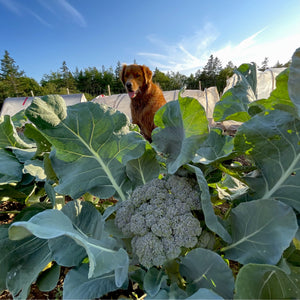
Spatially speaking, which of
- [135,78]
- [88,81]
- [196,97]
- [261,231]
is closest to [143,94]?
[135,78]

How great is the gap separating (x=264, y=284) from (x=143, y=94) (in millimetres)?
2926

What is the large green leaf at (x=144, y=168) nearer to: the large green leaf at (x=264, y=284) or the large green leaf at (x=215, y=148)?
the large green leaf at (x=215, y=148)

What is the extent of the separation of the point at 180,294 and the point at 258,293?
164 millimetres

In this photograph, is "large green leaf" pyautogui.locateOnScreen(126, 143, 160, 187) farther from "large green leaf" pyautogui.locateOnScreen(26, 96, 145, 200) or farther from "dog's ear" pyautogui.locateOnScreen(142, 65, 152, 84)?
"dog's ear" pyautogui.locateOnScreen(142, 65, 152, 84)

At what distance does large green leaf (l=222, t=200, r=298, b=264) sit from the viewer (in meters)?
0.37

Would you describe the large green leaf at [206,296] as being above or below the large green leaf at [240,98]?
below

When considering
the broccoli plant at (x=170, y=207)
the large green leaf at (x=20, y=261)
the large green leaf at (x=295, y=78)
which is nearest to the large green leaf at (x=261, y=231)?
the broccoli plant at (x=170, y=207)

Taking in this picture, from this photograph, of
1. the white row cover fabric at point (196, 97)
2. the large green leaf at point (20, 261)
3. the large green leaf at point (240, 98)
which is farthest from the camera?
the white row cover fabric at point (196, 97)

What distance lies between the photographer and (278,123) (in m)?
0.46

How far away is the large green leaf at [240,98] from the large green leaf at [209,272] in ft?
1.45

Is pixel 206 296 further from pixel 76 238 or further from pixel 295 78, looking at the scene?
pixel 295 78

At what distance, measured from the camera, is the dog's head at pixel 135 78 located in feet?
9.28

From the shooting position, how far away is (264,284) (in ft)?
1.15

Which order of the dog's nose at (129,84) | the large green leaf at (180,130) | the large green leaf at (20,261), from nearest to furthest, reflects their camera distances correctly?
the large green leaf at (180,130), the large green leaf at (20,261), the dog's nose at (129,84)
